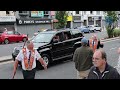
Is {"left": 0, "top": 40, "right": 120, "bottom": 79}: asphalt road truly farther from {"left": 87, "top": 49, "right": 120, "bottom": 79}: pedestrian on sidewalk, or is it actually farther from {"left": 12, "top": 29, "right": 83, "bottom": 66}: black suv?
{"left": 87, "top": 49, "right": 120, "bottom": 79}: pedestrian on sidewalk

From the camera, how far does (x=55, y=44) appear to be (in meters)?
12.1

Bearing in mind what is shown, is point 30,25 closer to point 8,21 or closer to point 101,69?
point 8,21

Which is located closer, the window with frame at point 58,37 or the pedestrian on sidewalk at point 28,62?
the pedestrian on sidewalk at point 28,62

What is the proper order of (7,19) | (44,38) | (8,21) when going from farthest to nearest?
(8,21) → (7,19) → (44,38)

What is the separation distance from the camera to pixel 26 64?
248 inches

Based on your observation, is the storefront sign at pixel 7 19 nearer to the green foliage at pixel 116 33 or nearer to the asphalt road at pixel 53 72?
the green foliage at pixel 116 33

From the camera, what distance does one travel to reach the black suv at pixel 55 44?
11.6 metres

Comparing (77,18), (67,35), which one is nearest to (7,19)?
(77,18)

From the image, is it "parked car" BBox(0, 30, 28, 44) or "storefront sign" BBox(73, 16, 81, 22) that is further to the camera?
"storefront sign" BBox(73, 16, 81, 22)

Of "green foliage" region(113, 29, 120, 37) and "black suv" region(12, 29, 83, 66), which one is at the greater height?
"black suv" region(12, 29, 83, 66)

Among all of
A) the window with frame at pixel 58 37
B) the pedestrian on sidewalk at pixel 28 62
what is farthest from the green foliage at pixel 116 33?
the pedestrian on sidewalk at pixel 28 62

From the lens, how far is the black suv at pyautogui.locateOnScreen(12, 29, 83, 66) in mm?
11625

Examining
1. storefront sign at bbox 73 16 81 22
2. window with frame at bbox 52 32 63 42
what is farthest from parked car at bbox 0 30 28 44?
storefront sign at bbox 73 16 81 22
